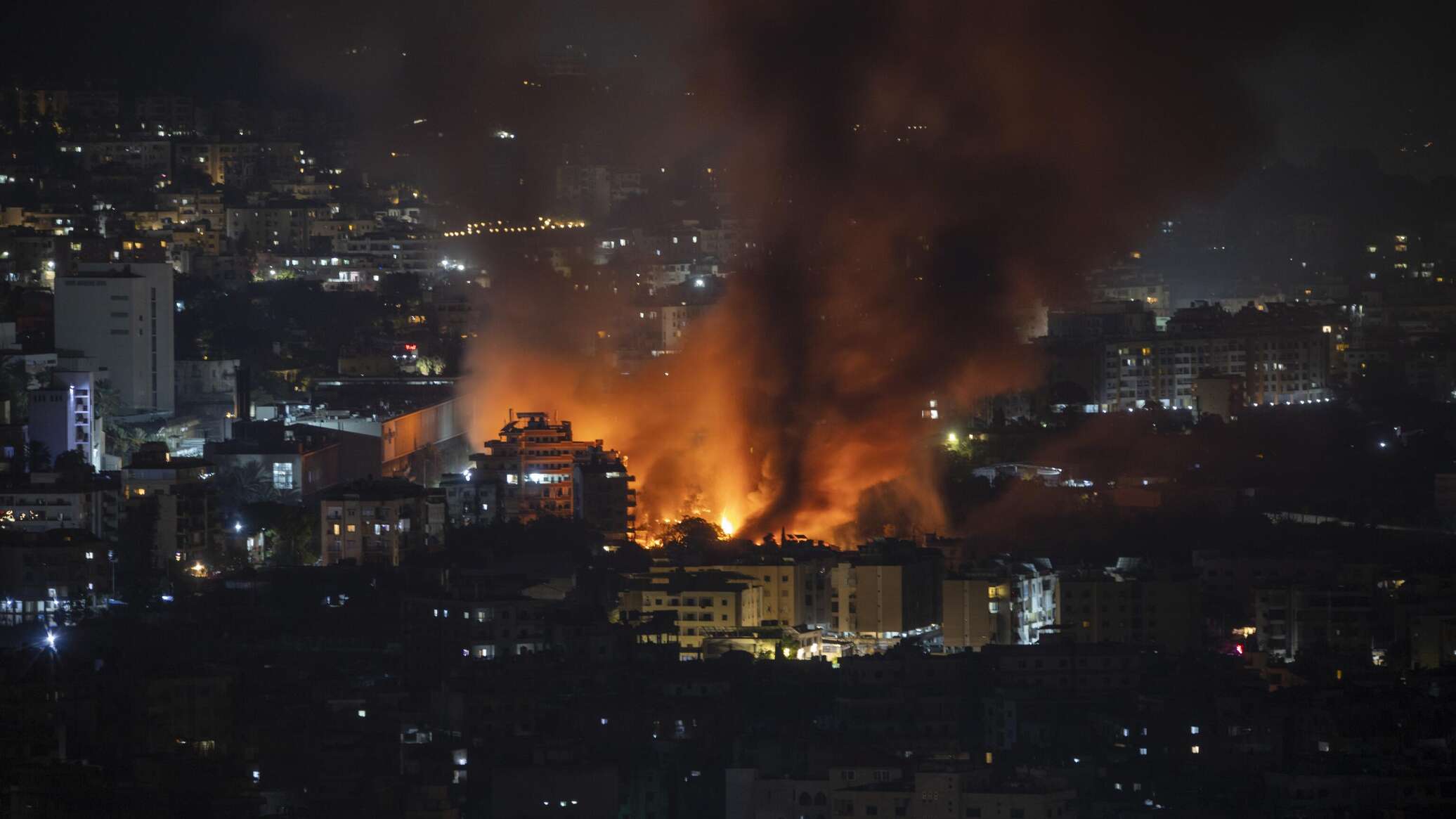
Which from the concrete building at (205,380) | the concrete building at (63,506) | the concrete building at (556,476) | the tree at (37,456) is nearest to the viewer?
the concrete building at (63,506)

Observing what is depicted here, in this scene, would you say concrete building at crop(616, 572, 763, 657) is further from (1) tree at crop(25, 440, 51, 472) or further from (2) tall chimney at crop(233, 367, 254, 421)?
(2) tall chimney at crop(233, 367, 254, 421)

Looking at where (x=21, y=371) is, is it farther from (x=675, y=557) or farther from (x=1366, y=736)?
(x=1366, y=736)

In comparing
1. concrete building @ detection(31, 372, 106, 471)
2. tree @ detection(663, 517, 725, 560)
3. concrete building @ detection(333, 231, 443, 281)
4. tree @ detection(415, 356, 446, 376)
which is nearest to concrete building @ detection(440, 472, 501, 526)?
tree @ detection(663, 517, 725, 560)

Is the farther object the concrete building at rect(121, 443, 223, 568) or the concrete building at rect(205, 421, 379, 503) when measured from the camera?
the concrete building at rect(205, 421, 379, 503)

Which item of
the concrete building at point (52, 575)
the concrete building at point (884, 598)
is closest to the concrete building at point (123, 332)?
the concrete building at point (52, 575)

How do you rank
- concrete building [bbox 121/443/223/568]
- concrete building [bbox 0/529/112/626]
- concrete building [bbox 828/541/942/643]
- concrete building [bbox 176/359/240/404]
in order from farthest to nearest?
concrete building [bbox 176/359/240/404]
concrete building [bbox 121/443/223/568]
concrete building [bbox 828/541/942/643]
concrete building [bbox 0/529/112/626]

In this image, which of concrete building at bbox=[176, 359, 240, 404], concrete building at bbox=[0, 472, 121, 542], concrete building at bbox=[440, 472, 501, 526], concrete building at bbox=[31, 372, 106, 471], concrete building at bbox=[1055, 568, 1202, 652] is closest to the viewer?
concrete building at bbox=[1055, 568, 1202, 652]

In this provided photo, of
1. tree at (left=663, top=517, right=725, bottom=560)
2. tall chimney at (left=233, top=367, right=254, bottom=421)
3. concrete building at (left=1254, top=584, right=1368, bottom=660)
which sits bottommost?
A: concrete building at (left=1254, top=584, right=1368, bottom=660)

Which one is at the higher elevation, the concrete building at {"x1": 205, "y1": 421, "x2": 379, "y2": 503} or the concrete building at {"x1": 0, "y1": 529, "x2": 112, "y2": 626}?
the concrete building at {"x1": 205, "y1": 421, "x2": 379, "y2": 503}

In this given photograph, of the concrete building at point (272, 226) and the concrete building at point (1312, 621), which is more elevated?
the concrete building at point (272, 226)

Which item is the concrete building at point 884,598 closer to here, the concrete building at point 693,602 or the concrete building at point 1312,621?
the concrete building at point 693,602
